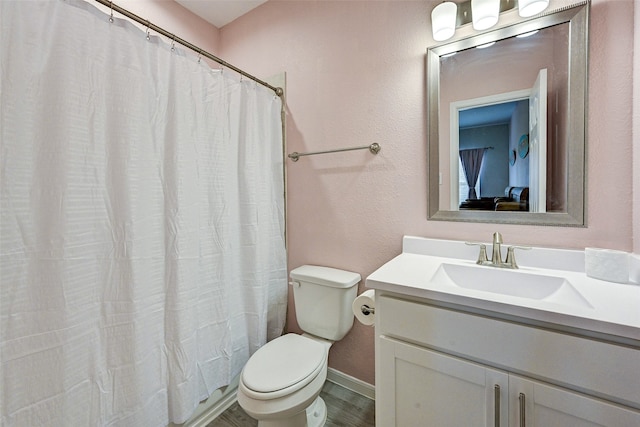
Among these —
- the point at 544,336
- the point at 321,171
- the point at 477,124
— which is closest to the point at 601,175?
the point at 477,124

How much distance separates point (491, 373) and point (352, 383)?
41.9 inches

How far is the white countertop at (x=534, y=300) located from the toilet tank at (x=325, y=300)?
15.0 inches

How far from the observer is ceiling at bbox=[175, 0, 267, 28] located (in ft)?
6.23

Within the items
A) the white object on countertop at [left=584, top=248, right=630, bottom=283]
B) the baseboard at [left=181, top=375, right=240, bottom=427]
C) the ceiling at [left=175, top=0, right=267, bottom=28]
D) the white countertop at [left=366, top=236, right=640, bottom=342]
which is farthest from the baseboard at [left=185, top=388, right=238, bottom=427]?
the ceiling at [left=175, top=0, right=267, bottom=28]

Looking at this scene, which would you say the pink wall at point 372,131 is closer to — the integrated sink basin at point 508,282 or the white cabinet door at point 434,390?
the integrated sink basin at point 508,282

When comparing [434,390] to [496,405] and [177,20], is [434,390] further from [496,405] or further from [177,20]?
[177,20]

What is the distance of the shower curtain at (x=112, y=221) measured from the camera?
82 cm

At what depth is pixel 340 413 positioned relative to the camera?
1484 mm

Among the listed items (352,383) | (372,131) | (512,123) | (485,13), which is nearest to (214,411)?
(352,383)

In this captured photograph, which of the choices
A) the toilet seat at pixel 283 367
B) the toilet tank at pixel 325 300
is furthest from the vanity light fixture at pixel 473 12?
the toilet seat at pixel 283 367

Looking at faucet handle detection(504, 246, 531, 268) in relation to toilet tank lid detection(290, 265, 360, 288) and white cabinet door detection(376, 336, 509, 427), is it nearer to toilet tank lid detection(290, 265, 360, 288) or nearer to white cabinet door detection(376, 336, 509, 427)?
white cabinet door detection(376, 336, 509, 427)

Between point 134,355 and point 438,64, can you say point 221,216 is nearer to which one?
→ point 134,355

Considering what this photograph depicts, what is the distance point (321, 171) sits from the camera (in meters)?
Result: 1.69

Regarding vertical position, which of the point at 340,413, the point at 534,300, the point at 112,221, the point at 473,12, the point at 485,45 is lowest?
the point at 340,413
